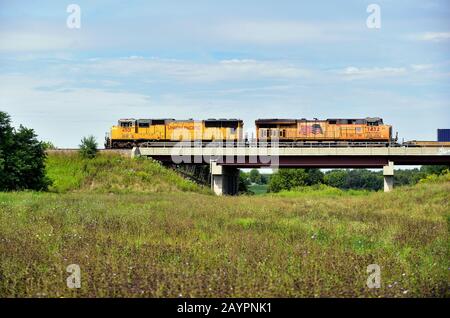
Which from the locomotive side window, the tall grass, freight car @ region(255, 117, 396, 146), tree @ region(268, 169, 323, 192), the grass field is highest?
the locomotive side window

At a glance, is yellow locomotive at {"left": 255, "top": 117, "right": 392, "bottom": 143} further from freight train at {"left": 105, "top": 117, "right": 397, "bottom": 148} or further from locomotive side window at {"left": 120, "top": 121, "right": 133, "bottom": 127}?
locomotive side window at {"left": 120, "top": 121, "right": 133, "bottom": 127}

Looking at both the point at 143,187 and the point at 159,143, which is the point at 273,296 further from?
the point at 159,143

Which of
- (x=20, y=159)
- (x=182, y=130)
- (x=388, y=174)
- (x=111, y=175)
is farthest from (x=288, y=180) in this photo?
(x=20, y=159)

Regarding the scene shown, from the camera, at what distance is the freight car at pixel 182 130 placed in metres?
57.2

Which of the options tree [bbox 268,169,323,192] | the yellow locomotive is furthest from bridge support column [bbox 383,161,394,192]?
tree [bbox 268,169,323,192]

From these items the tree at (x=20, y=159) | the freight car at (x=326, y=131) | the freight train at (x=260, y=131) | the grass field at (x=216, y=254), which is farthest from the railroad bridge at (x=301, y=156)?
the grass field at (x=216, y=254)

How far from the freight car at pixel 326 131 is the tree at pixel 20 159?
81.6 ft

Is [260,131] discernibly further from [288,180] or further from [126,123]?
[288,180]

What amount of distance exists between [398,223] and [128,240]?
29.5 ft

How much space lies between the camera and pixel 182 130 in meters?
57.4

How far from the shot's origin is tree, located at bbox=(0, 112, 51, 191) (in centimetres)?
3875

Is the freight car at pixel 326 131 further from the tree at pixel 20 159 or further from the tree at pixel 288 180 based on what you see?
the tree at pixel 288 180

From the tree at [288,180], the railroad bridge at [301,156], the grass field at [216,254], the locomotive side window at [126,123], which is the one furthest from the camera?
the tree at [288,180]
